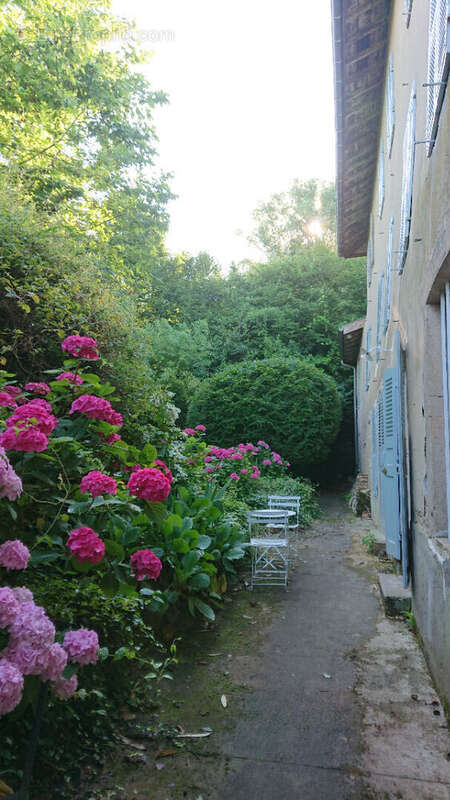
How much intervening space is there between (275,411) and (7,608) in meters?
11.2

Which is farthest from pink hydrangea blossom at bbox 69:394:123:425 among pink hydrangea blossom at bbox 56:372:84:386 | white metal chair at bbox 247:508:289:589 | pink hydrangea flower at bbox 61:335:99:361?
white metal chair at bbox 247:508:289:589

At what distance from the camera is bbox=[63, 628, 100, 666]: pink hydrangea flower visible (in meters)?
1.88

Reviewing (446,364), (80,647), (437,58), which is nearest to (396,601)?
(446,364)

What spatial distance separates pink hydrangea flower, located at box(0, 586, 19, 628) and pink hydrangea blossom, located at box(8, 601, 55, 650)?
2 cm

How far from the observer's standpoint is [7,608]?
168 centimetres

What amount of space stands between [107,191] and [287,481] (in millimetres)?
7010

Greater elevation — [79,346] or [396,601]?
[79,346]

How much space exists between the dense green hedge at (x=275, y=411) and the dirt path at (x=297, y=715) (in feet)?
25.4

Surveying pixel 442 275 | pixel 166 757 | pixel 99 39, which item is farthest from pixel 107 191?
pixel 166 757

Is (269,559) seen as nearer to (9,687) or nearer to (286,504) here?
(286,504)

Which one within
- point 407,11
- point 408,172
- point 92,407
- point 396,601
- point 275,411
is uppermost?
point 407,11

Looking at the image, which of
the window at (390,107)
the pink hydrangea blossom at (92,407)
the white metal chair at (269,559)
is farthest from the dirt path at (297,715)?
the window at (390,107)

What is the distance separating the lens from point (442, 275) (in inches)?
124

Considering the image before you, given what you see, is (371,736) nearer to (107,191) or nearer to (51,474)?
(51,474)
